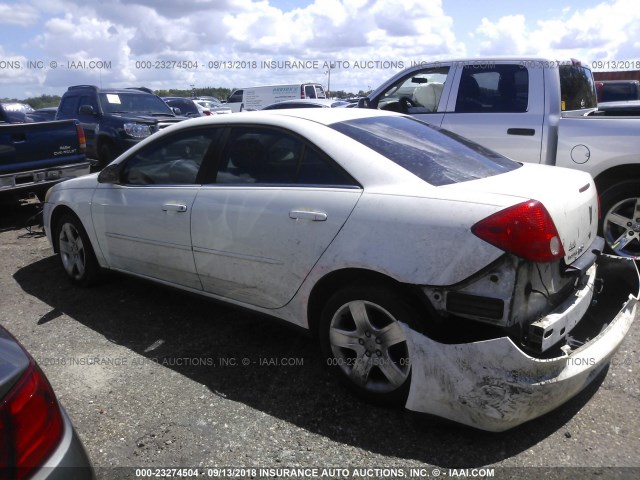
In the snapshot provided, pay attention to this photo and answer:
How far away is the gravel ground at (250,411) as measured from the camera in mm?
2496

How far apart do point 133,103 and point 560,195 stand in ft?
32.1

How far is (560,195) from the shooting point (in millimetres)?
2627

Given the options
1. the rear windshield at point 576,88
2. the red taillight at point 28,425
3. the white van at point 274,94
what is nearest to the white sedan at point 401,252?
the red taillight at point 28,425

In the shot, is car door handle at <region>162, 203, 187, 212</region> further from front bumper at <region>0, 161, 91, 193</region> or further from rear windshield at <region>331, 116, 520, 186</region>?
front bumper at <region>0, 161, 91, 193</region>

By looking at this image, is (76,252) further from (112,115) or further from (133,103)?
(133,103)

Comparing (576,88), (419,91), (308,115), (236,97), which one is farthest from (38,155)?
(236,97)

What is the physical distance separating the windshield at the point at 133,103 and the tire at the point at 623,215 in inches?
342

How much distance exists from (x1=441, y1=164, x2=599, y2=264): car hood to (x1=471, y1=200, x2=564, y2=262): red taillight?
60mm

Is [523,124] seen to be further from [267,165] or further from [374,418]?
[374,418]

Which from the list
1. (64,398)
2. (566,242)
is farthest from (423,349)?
(64,398)

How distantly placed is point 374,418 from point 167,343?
1656 millimetres

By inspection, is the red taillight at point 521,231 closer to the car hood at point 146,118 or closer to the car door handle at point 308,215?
the car door handle at point 308,215

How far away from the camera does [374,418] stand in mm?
2779

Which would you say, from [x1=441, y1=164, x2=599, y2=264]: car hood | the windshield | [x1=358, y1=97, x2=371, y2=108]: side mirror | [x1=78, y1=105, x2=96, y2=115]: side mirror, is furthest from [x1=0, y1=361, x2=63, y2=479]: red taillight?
the windshield
